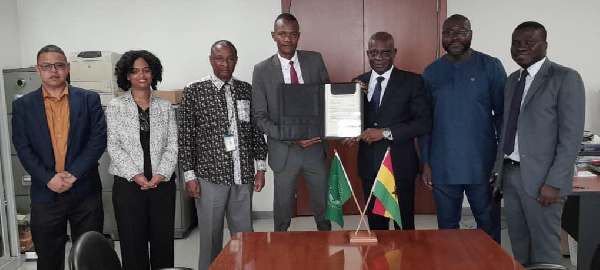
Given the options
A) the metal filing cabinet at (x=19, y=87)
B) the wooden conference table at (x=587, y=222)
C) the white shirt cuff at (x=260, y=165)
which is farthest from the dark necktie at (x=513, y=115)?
the metal filing cabinet at (x=19, y=87)

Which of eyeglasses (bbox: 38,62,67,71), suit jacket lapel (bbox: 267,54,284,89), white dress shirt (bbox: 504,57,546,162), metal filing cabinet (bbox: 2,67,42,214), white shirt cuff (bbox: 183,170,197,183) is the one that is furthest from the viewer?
metal filing cabinet (bbox: 2,67,42,214)

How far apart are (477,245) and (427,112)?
1156 mm

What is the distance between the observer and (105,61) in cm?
449

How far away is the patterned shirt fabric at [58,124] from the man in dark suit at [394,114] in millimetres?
1684

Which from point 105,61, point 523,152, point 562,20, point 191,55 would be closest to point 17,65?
point 105,61

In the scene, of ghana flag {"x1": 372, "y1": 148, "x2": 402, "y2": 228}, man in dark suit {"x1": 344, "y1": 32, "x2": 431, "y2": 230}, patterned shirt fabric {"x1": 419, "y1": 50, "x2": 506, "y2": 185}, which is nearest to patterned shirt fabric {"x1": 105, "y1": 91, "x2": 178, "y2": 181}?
man in dark suit {"x1": 344, "y1": 32, "x2": 431, "y2": 230}

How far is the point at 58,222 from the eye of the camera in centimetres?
298

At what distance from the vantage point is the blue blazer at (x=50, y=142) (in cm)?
290

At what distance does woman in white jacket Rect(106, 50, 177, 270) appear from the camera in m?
2.95

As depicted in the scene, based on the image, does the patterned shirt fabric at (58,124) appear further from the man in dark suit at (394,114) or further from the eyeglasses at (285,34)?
the man in dark suit at (394,114)

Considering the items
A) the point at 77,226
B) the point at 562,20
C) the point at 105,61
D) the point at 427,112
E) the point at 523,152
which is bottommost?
the point at 77,226

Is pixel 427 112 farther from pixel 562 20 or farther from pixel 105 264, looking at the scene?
pixel 562 20

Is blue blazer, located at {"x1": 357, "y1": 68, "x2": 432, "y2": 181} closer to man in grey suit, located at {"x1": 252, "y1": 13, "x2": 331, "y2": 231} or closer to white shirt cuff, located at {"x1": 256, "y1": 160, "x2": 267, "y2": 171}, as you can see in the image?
man in grey suit, located at {"x1": 252, "y1": 13, "x2": 331, "y2": 231}

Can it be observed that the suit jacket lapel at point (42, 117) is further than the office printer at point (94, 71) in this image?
No
